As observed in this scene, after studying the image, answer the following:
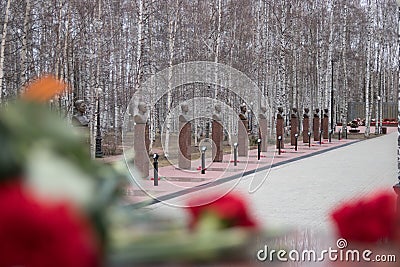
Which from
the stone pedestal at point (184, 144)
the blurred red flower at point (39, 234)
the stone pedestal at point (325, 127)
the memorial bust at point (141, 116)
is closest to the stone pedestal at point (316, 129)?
the stone pedestal at point (325, 127)

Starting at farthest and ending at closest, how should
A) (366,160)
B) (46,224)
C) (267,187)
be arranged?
1. (366,160)
2. (267,187)
3. (46,224)

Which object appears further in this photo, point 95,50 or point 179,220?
point 95,50

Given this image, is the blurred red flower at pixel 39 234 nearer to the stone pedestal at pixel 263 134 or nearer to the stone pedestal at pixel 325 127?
the stone pedestal at pixel 263 134

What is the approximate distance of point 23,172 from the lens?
362 millimetres

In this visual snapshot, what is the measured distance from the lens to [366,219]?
70 cm

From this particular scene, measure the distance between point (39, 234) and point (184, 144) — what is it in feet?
45.7

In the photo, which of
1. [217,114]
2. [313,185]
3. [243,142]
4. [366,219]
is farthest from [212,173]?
[366,219]

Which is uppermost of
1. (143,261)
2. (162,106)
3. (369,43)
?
(369,43)

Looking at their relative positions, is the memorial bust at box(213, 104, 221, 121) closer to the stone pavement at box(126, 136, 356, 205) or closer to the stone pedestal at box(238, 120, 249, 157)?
the stone pavement at box(126, 136, 356, 205)

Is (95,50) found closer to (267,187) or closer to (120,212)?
(267,187)

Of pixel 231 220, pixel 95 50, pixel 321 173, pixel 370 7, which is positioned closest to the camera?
pixel 231 220

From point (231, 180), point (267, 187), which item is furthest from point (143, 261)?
point (231, 180)

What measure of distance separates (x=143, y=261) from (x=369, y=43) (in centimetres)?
2949

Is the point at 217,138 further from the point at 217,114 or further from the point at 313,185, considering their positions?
the point at 313,185
